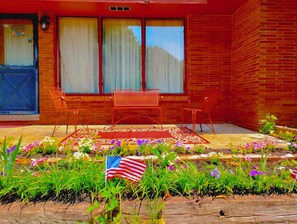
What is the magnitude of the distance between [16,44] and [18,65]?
21.4 inches

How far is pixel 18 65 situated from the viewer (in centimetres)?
703

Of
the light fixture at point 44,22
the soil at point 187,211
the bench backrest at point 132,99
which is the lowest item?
the soil at point 187,211

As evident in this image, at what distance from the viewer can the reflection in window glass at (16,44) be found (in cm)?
699

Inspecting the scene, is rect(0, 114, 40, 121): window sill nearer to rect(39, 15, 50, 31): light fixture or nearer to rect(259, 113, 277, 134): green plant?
rect(39, 15, 50, 31): light fixture

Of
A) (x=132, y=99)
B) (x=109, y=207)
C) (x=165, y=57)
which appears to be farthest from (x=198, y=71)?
(x=109, y=207)

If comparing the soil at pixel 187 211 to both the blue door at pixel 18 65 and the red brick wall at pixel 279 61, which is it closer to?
the red brick wall at pixel 279 61

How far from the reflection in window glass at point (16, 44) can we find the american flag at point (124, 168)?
5.98m

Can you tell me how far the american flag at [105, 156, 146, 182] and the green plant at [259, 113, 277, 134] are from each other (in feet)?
12.6

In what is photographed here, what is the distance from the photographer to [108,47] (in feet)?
23.3

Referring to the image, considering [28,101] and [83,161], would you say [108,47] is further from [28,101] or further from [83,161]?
[83,161]

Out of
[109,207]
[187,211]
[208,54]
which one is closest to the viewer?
[109,207]

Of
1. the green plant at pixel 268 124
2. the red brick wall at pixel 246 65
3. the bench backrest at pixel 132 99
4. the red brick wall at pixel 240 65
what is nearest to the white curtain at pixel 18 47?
the red brick wall at pixel 240 65

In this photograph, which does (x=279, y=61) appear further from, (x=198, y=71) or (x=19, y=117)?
(x=19, y=117)

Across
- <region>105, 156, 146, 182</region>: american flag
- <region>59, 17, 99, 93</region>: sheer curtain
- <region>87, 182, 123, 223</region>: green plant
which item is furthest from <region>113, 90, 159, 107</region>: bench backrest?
<region>87, 182, 123, 223</region>: green plant
